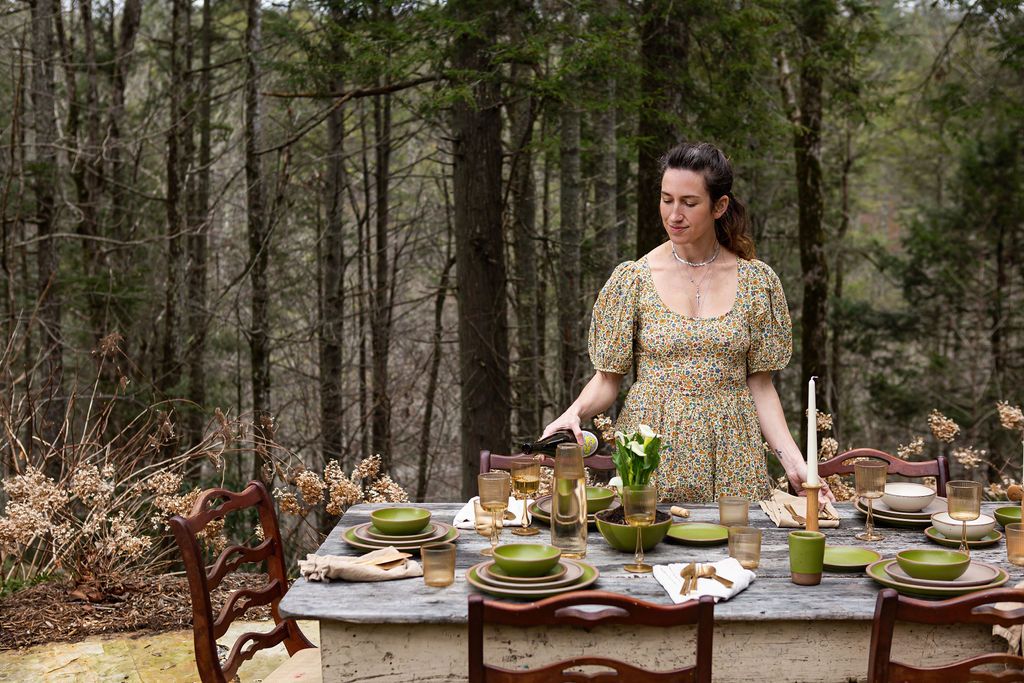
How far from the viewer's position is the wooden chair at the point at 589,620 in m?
1.75

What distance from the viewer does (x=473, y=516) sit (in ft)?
9.21

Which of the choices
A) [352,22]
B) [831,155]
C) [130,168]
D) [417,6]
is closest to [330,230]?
[130,168]

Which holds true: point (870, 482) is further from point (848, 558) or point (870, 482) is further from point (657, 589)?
point (657, 589)

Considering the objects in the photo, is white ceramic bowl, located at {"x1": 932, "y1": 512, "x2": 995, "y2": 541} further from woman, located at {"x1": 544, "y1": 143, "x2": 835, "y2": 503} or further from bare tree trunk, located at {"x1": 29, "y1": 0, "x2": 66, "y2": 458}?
bare tree trunk, located at {"x1": 29, "y1": 0, "x2": 66, "y2": 458}

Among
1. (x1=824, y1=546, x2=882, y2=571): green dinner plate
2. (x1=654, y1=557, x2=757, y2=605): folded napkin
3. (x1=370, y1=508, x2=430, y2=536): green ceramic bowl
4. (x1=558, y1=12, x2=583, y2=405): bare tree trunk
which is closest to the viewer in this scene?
(x1=654, y1=557, x2=757, y2=605): folded napkin

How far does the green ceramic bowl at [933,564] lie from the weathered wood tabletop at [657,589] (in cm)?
9

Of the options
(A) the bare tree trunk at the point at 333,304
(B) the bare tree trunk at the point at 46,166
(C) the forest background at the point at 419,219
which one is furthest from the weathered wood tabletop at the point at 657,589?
(A) the bare tree trunk at the point at 333,304

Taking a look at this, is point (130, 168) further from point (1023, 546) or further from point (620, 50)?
point (1023, 546)

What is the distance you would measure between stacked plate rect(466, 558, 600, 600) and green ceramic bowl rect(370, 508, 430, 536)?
1.08 feet

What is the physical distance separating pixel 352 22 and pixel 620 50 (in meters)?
2.23

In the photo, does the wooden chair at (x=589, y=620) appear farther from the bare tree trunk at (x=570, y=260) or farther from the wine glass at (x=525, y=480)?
the bare tree trunk at (x=570, y=260)

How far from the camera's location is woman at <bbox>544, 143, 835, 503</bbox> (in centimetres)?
320

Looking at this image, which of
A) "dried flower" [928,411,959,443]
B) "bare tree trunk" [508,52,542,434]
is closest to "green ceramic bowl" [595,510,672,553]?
"dried flower" [928,411,959,443]

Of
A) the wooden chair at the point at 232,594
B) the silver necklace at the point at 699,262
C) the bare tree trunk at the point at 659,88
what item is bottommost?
the wooden chair at the point at 232,594
